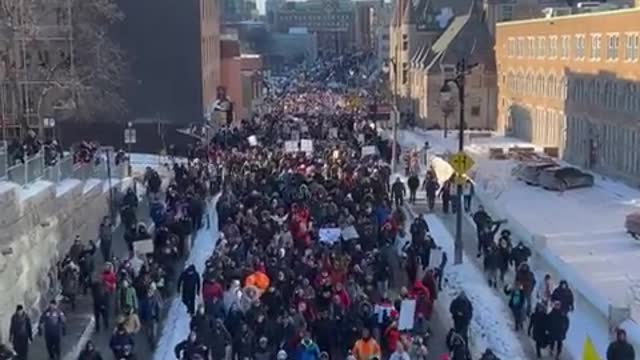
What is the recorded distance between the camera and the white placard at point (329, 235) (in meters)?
23.2

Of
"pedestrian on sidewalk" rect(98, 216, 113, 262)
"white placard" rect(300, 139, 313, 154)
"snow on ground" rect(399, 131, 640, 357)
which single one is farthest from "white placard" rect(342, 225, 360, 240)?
"white placard" rect(300, 139, 313, 154)

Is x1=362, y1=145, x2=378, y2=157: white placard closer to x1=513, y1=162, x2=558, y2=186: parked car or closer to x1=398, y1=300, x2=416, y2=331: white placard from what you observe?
x1=513, y1=162, x2=558, y2=186: parked car

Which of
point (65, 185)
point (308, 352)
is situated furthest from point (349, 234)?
point (65, 185)

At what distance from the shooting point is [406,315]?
60.3ft

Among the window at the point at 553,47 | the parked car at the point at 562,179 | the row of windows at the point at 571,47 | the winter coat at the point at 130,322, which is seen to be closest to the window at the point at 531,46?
the row of windows at the point at 571,47

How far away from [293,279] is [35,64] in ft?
121

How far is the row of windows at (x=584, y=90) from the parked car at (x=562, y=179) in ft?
12.3

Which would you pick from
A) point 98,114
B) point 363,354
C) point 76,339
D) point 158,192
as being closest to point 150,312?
point 76,339

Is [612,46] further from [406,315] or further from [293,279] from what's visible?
[406,315]

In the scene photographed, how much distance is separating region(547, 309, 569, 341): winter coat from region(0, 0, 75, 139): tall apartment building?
86.0ft

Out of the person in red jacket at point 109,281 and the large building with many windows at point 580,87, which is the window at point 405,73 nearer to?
the large building with many windows at point 580,87

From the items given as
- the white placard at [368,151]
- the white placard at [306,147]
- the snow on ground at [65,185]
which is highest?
Answer: the snow on ground at [65,185]

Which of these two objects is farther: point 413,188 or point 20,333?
point 413,188

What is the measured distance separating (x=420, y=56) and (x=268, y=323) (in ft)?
260
